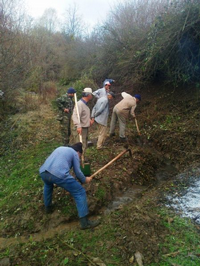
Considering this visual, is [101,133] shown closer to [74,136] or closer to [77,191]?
[74,136]

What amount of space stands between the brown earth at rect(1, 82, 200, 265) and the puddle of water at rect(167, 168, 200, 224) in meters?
0.26

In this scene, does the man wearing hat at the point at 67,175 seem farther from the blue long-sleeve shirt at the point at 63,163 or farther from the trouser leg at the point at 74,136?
the trouser leg at the point at 74,136

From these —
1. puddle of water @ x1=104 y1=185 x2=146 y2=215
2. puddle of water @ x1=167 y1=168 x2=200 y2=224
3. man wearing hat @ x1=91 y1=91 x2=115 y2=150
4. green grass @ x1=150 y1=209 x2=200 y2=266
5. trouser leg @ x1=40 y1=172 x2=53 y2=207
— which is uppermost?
man wearing hat @ x1=91 y1=91 x2=115 y2=150

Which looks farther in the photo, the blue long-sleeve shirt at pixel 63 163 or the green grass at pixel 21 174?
the green grass at pixel 21 174

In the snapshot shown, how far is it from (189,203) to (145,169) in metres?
1.85

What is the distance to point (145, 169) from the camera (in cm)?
586

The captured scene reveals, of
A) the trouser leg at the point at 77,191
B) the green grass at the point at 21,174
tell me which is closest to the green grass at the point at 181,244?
the trouser leg at the point at 77,191

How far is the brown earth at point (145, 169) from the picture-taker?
3451 millimetres

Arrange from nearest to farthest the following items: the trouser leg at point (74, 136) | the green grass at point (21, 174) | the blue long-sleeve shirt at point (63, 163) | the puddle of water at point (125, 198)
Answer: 1. the blue long-sleeve shirt at point (63, 163)
2. the puddle of water at point (125, 198)
3. the green grass at point (21, 174)
4. the trouser leg at point (74, 136)

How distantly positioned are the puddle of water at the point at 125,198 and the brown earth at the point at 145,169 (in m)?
0.09

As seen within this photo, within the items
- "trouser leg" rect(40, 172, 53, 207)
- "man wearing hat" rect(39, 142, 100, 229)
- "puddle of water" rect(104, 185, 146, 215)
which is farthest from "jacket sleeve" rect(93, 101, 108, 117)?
"trouser leg" rect(40, 172, 53, 207)

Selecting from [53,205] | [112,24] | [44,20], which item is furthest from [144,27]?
[44,20]

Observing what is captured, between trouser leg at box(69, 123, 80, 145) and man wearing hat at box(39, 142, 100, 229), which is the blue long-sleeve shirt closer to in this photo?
man wearing hat at box(39, 142, 100, 229)

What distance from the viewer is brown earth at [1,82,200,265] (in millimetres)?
3451
